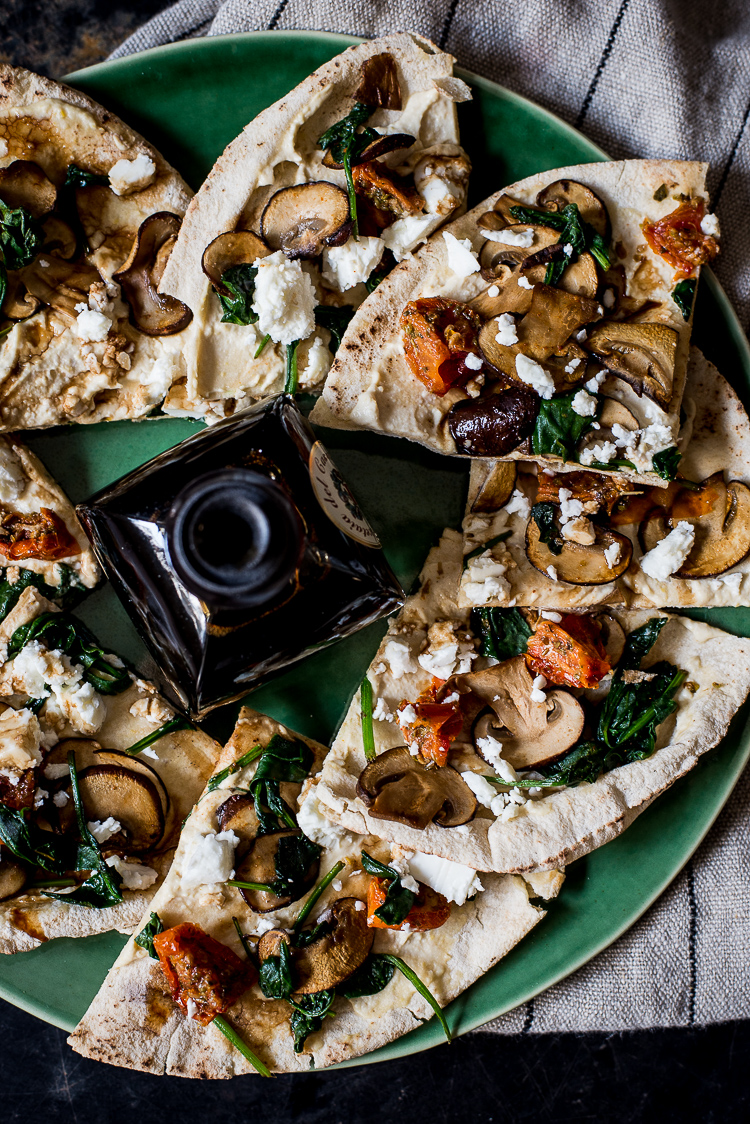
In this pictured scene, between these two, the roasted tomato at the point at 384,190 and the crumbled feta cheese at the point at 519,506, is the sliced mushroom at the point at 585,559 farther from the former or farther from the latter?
the roasted tomato at the point at 384,190

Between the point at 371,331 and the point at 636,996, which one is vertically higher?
the point at 371,331

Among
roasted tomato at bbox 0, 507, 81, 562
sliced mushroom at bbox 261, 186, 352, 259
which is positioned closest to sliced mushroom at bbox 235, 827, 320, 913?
roasted tomato at bbox 0, 507, 81, 562

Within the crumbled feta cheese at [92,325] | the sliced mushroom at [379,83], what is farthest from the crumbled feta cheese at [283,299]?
the sliced mushroom at [379,83]

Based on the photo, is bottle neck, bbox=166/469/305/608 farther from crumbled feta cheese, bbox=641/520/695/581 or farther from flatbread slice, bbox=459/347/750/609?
crumbled feta cheese, bbox=641/520/695/581

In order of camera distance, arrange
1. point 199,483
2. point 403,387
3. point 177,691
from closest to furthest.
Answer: point 199,483, point 177,691, point 403,387

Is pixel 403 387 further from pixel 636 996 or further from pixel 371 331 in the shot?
pixel 636 996

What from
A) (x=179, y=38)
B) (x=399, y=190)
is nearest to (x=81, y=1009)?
(x=399, y=190)
